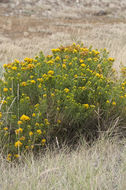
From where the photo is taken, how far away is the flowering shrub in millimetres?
2650

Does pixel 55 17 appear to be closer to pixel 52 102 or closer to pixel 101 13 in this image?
pixel 101 13

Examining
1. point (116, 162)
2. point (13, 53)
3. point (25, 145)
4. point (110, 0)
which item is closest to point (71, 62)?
point (25, 145)

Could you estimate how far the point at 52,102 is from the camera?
2889mm

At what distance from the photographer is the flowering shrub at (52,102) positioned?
2.65 meters

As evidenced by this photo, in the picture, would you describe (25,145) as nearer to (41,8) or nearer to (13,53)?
(13,53)

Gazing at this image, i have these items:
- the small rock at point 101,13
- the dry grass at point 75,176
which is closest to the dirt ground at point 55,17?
the small rock at point 101,13

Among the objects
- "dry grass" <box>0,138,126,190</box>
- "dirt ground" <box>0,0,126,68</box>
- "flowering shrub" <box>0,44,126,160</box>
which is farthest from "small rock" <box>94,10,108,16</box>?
"dry grass" <box>0,138,126,190</box>

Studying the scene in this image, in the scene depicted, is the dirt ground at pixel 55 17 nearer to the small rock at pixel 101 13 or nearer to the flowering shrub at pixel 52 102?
the small rock at pixel 101 13

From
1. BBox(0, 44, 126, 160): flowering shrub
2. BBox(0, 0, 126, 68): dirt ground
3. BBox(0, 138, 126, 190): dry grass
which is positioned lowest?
BBox(0, 138, 126, 190): dry grass

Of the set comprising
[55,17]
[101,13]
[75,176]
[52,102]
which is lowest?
[75,176]

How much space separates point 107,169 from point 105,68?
5.31 feet


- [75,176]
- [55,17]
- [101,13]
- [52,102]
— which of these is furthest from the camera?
[101,13]

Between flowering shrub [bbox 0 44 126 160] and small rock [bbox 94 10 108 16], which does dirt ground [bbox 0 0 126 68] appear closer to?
small rock [bbox 94 10 108 16]

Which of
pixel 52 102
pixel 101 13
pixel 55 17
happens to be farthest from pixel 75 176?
pixel 101 13
